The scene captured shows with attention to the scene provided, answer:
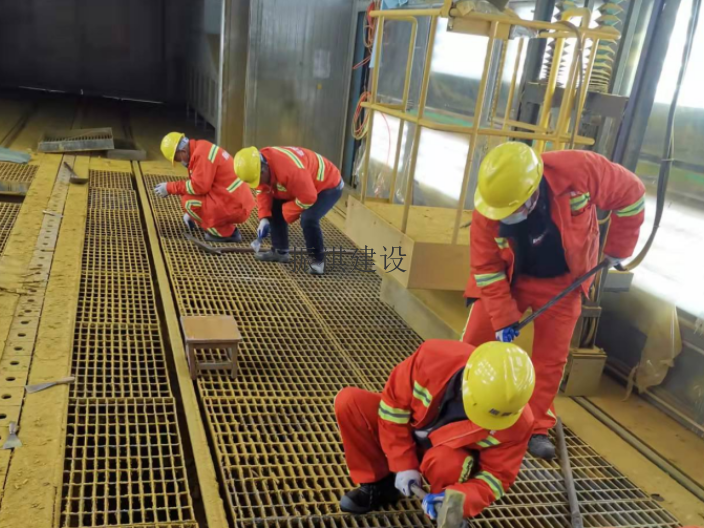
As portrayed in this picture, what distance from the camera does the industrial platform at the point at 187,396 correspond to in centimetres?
227

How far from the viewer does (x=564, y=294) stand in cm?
263

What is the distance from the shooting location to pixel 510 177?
7.74 ft

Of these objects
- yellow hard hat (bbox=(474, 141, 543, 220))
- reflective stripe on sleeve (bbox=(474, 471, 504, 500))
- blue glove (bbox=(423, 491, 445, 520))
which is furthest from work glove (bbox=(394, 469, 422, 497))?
yellow hard hat (bbox=(474, 141, 543, 220))

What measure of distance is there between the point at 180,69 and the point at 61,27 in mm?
2938

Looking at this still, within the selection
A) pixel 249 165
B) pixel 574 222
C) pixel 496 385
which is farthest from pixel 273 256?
pixel 496 385

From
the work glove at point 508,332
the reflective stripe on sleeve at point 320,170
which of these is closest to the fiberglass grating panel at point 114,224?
the reflective stripe on sleeve at point 320,170

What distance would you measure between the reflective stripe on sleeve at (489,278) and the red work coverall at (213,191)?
9.92 ft

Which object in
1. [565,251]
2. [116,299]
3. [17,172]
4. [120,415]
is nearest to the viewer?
[565,251]

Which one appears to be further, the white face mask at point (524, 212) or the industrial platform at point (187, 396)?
the white face mask at point (524, 212)

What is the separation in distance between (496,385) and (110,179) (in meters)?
6.25

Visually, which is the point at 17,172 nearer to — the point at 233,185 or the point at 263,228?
the point at 233,185

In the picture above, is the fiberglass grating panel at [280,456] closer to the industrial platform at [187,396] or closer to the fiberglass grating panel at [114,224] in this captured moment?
the industrial platform at [187,396]

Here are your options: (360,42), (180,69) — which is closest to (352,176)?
(360,42)

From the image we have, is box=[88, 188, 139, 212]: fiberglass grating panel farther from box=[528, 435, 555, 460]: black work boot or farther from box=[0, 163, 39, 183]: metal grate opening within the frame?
box=[528, 435, 555, 460]: black work boot
